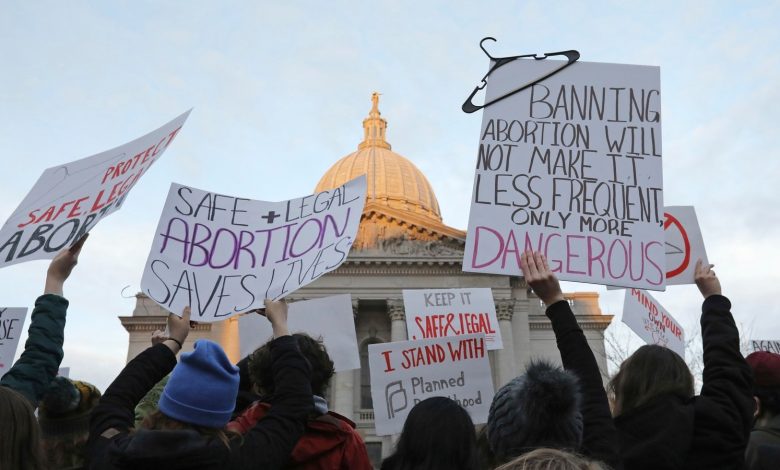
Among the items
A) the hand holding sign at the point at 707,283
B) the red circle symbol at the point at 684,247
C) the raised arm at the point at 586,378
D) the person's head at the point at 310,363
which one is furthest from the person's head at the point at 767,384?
the person's head at the point at 310,363

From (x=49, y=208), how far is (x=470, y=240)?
2.54 m

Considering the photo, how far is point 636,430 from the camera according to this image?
3082 mm

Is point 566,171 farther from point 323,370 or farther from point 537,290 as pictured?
point 323,370

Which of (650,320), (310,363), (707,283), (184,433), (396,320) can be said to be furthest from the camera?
(396,320)

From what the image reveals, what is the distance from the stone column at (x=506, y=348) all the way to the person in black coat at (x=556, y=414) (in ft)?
91.9

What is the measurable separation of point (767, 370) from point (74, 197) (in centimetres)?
395

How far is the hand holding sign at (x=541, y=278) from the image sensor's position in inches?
135

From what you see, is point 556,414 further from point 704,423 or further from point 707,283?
point 707,283

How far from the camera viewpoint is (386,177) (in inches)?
2020

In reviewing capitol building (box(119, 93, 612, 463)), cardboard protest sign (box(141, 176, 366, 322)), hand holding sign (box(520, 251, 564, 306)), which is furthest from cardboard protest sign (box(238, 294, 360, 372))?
capitol building (box(119, 93, 612, 463))

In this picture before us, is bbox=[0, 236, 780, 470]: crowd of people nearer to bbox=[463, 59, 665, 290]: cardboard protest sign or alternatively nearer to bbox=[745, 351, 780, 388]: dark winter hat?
bbox=[745, 351, 780, 388]: dark winter hat

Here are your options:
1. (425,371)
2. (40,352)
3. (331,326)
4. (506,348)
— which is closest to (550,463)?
(40,352)

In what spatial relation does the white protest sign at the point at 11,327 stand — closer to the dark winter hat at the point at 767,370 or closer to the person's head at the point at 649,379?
the person's head at the point at 649,379

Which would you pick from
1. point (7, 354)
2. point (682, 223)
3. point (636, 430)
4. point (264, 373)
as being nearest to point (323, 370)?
point (264, 373)
